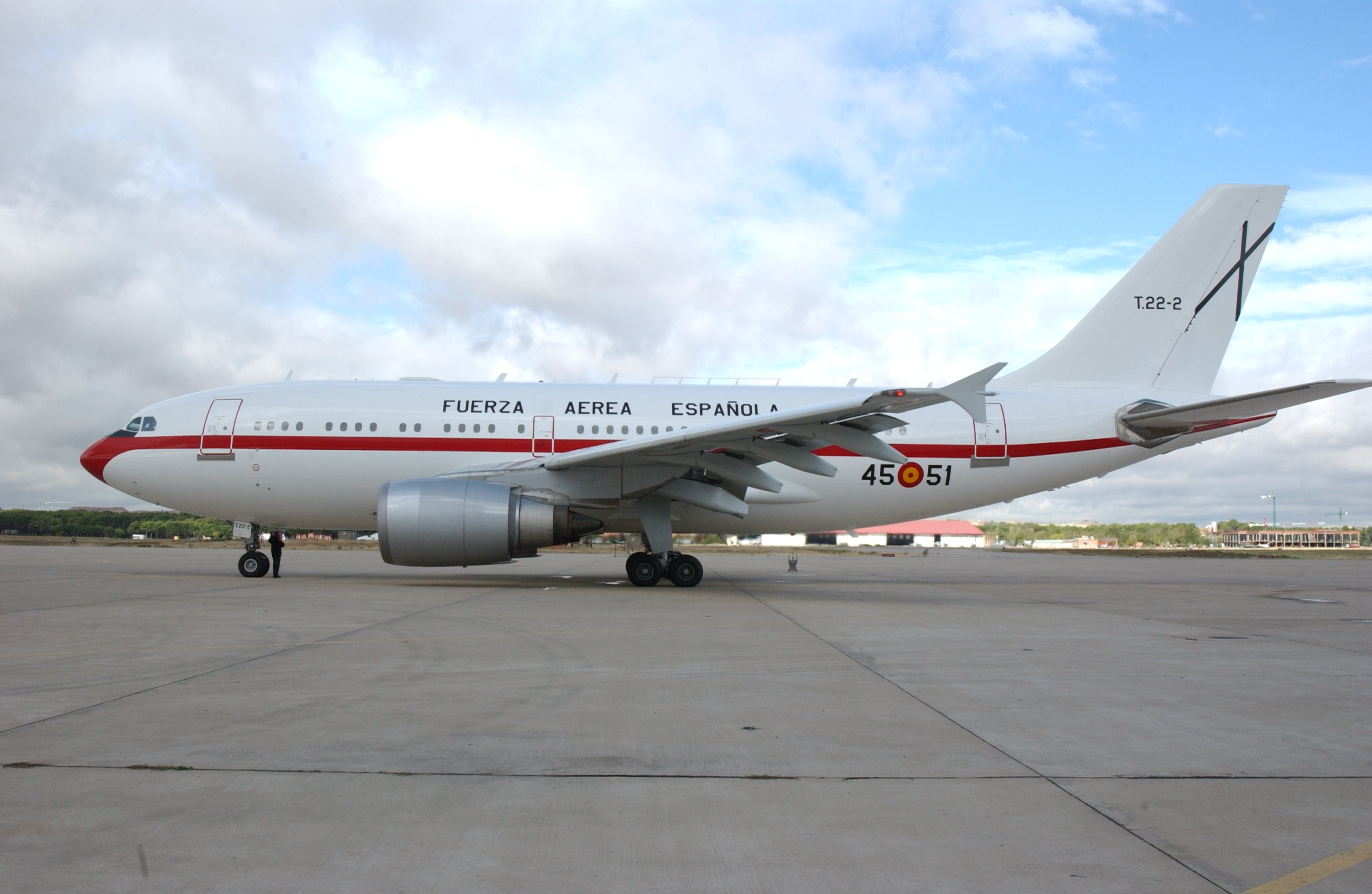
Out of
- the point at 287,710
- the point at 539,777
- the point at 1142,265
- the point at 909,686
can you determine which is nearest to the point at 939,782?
the point at 539,777

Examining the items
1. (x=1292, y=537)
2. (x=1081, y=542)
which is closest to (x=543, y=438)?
(x=1081, y=542)

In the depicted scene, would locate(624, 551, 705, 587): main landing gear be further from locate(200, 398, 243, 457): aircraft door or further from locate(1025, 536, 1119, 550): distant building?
locate(1025, 536, 1119, 550): distant building

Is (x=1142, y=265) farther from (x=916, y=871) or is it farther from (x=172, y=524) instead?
(x=172, y=524)

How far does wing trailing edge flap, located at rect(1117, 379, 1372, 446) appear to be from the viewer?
39.6 feet

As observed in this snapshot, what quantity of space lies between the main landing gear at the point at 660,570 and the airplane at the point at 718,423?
28 millimetres

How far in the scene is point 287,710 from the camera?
4.93 meters

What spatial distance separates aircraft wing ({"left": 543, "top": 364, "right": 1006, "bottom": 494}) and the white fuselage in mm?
1559

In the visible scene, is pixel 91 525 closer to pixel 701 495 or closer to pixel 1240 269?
pixel 701 495

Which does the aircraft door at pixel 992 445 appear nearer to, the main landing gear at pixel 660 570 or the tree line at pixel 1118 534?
the main landing gear at pixel 660 570

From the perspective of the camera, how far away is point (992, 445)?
15.7 meters

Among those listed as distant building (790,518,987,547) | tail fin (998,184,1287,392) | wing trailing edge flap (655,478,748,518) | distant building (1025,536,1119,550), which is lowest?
distant building (1025,536,1119,550)

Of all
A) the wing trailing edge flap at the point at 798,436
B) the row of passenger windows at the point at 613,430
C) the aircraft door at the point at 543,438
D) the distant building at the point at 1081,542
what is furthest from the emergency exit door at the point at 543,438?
the distant building at the point at 1081,542

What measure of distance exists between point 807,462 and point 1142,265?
8.37 m

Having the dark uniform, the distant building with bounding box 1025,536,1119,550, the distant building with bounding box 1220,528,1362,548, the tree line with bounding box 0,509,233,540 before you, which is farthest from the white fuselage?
the distant building with bounding box 1220,528,1362,548
